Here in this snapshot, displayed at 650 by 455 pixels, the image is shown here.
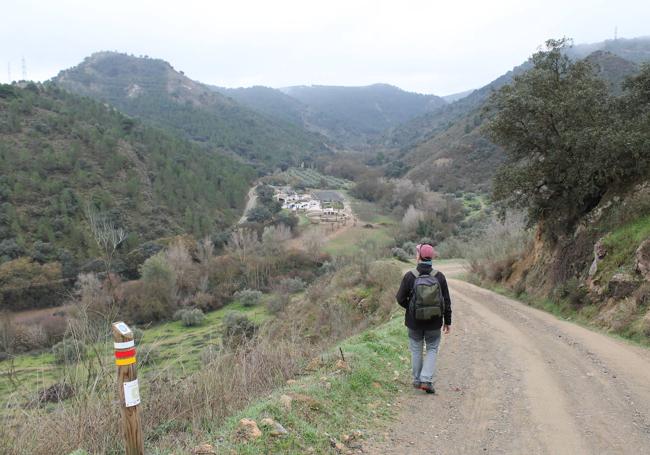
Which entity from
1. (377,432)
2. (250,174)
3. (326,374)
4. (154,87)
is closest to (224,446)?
(377,432)

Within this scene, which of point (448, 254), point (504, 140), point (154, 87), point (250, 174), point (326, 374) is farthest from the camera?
point (154, 87)

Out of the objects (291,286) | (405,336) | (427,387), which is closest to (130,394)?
(427,387)

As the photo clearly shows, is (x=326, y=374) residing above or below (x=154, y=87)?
below

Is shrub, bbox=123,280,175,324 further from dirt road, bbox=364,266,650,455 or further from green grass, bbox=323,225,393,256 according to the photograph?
dirt road, bbox=364,266,650,455

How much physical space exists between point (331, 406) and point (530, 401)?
8.70ft

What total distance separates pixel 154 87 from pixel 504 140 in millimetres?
182969

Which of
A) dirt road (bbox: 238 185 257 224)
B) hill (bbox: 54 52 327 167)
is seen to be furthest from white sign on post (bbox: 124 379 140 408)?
hill (bbox: 54 52 327 167)

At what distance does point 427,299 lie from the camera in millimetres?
5871

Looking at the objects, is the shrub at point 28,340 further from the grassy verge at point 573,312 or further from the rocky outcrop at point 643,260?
the rocky outcrop at point 643,260

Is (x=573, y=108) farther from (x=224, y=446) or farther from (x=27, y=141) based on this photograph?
(x=27, y=141)

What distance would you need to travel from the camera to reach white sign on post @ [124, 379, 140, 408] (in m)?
3.80

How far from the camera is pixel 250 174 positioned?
108125 mm

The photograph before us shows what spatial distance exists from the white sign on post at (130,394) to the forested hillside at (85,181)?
45409 millimetres

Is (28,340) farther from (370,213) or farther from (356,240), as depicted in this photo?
(370,213)
